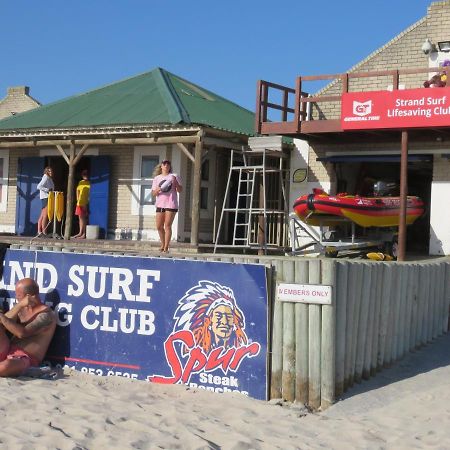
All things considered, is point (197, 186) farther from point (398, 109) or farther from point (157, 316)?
point (157, 316)

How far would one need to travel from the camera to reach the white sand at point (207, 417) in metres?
5.43

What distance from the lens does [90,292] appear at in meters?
7.98

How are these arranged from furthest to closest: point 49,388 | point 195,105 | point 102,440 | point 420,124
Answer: point 195,105
point 420,124
point 49,388
point 102,440

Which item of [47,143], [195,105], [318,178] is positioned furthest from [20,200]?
[318,178]

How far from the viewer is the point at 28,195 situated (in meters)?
18.8

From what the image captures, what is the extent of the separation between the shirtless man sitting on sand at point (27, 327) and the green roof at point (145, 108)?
7.67 meters

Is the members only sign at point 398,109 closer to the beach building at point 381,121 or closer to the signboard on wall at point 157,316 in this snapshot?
the beach building at point 381,121

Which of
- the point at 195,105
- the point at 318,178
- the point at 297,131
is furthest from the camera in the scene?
the point at 195,105

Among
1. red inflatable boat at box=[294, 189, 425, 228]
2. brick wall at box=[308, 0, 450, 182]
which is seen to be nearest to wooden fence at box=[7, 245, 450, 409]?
red inflatable boat at box=[294, 189, 425, 228]

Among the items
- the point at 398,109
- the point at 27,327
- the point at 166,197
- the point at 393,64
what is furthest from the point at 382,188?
the point at 27,327

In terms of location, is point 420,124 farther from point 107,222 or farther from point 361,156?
point 107,222

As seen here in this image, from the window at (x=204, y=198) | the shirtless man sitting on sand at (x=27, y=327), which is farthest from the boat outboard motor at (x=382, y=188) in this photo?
the shirtless man sitting on sand at (x=27, y=327)

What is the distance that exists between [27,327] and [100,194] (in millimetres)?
9968

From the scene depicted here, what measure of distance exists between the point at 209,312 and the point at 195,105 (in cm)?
1052
